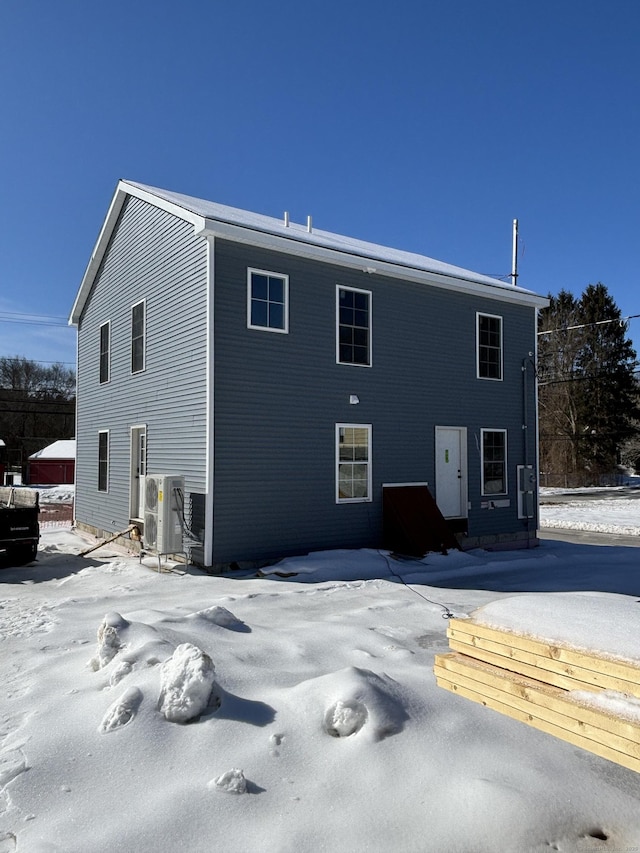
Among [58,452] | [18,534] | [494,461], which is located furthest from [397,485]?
[58,452]

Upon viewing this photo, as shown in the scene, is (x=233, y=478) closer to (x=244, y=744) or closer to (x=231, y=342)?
(x=231, y=342)

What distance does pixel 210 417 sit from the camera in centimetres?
981

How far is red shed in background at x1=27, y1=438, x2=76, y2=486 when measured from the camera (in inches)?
1378

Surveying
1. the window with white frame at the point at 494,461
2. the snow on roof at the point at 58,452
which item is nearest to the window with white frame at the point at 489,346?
the window with white frame at the point at 494,461

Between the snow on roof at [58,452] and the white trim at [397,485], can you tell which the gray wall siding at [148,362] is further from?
the snow on roof at [58,452]

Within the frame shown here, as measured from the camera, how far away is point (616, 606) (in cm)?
437

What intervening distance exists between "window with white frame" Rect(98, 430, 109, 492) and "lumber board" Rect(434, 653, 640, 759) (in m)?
11.2

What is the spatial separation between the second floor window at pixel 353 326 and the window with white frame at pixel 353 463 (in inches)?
50.6

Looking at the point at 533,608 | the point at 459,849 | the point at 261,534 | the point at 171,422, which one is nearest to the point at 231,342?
the point at 171,422

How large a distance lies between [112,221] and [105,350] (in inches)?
116

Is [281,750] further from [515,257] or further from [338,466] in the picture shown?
[515,257]

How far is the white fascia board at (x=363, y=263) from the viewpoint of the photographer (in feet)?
32.6

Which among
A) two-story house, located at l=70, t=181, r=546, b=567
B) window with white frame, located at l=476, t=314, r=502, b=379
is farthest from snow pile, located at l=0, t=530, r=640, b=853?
window with white frame, located at l=476, t=314, r=502, b=379

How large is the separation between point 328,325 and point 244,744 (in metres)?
8.55
